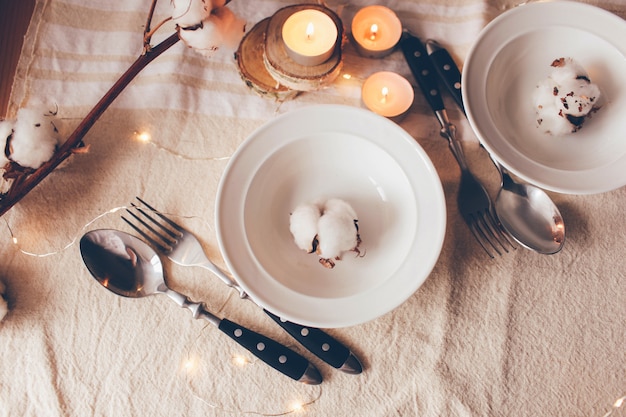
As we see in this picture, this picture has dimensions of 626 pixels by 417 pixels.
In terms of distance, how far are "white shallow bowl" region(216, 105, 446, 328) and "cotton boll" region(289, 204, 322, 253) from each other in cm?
4

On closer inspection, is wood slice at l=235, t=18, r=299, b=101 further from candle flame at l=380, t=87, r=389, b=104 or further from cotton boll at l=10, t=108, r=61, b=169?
cotton boll at l=10, t=108, r=61, b=169

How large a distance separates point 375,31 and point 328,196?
263mm

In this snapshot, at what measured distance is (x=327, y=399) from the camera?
602 mm

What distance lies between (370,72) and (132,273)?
1.44ft

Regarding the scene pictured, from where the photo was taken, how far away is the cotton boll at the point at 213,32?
547 mm

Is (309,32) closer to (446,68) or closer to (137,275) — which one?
(446,68)

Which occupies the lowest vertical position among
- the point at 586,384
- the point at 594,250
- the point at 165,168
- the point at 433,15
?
the point at 586,384

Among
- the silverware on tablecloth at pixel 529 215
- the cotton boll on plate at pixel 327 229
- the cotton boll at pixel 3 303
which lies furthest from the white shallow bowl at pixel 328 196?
the cotton boll at pixel 3 303

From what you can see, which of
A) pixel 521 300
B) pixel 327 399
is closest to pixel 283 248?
pixel 327 399

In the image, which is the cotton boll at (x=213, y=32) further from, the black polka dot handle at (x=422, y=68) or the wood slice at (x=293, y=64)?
the black polka dot handle at (x=422, y=68)

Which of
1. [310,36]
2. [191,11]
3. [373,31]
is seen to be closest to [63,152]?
[191,11]

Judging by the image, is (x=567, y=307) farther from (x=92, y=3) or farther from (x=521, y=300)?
(x=92, y=3)

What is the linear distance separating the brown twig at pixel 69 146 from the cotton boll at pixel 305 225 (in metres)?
0.27

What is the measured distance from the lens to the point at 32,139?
22.7 inches
